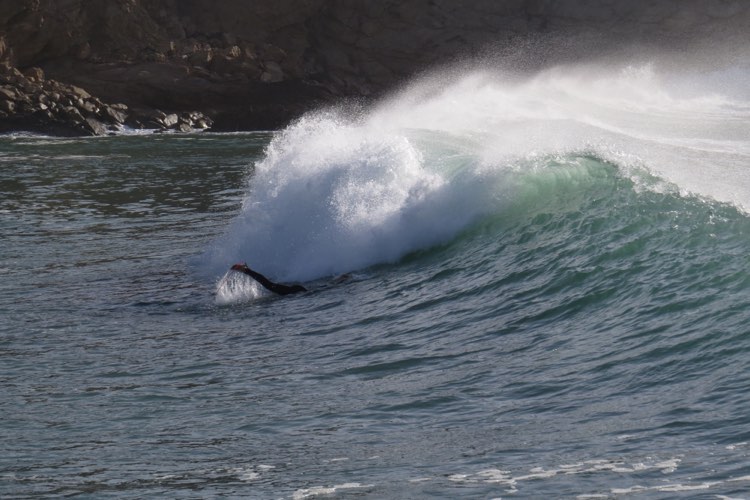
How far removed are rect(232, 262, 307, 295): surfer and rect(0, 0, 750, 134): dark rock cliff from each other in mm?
28469

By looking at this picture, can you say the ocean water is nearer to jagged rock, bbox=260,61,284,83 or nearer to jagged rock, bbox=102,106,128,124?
jagged rock, bbox=102,106,128,124

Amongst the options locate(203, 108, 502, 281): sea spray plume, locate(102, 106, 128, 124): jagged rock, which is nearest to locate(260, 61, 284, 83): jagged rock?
locate(102, 106, 128, 124): jagged rock

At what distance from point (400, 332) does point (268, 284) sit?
88.1 inches

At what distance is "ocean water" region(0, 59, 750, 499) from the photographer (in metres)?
5.91

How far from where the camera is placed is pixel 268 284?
11258mm

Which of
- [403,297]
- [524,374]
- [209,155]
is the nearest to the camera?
[524,374]

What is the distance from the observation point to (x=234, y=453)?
643 centimetres

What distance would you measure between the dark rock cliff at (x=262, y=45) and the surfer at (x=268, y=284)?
28469mm

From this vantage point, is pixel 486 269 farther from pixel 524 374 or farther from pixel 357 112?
pixel 357 112

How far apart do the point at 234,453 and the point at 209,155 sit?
2587 cm

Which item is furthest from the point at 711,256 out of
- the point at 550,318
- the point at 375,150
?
the point at 375,150

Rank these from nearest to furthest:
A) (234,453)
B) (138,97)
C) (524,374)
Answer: (234,453) → (524,374) → (138,97)

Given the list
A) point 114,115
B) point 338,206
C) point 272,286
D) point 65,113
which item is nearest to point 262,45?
point 114,115

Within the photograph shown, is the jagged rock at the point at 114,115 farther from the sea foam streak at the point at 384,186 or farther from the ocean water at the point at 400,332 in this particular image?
the sea foam streak at the point at 384,186
